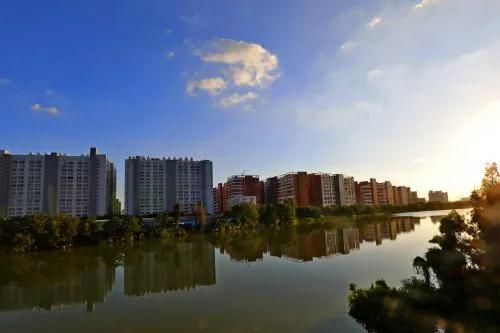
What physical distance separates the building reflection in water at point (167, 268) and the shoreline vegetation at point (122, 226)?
308 inches

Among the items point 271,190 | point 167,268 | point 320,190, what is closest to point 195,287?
point 167,268

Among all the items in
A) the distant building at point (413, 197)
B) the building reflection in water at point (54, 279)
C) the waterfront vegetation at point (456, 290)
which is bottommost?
the building reflection in water at point (54, 279)

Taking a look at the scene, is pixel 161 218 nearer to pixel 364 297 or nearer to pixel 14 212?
pixel 14 212

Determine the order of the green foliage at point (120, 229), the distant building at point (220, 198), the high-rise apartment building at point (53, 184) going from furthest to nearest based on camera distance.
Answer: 1. the distant building at point (220, 198)
2. the high-rise apartment building at point (53, 184)
3. the green foliage at point (120, 229)

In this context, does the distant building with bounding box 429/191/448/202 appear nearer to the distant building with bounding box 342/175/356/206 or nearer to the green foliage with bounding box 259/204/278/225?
the distant building with bounding box 342/175/356/206

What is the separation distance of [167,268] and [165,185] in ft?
202

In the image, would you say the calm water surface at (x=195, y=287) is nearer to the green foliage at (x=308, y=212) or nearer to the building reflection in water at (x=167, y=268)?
the building reflection in water at (x=167, y=268)

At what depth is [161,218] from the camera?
58562 millimetres

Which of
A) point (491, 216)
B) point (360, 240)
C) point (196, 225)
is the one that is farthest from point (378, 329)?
point (196, 225)

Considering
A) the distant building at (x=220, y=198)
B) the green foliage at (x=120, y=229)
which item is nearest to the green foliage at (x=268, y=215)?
the green foliage at (x=120, y=229)

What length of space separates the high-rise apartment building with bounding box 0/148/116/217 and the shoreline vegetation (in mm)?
18049

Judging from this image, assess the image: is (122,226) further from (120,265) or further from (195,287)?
(195,287)

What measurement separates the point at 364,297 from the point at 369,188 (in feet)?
416

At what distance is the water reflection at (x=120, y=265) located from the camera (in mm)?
22031
